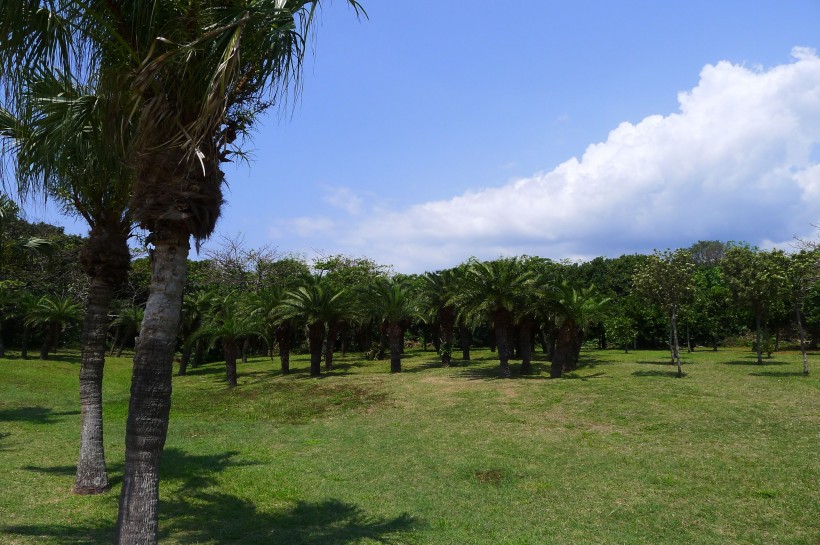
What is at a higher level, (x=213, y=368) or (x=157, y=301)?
(x=157, y=301)

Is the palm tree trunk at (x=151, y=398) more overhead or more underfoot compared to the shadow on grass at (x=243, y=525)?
more overhead

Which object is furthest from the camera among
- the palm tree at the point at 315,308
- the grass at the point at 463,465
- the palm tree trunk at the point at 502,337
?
the palm tree at the point at 315,308

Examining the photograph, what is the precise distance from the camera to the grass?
9242 mm

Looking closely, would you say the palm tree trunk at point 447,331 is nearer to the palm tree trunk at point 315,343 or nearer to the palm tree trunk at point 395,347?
the palm tree trunk at point 395,347

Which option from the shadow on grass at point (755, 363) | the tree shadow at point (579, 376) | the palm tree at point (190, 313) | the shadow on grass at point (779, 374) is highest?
the palm tree at point (190, 313)

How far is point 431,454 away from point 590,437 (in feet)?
15.6

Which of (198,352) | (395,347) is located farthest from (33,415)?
(198,352)

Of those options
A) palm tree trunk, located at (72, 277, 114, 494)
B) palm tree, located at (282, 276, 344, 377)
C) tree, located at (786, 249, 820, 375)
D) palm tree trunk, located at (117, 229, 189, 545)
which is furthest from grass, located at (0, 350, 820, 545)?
palm tree, located at (282, 276, 344, 377)

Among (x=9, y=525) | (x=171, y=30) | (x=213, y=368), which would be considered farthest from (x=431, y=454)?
(x=213, y=368)

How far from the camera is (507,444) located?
596 inches

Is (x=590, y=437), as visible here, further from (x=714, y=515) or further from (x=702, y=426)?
(x=714, y=515)

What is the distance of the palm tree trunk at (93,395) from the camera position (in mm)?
10945

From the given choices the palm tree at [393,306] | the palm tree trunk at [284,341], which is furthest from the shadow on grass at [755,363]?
the palm tree trunk at [284,341]

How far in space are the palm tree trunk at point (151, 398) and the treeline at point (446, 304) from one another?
12.2 metres
